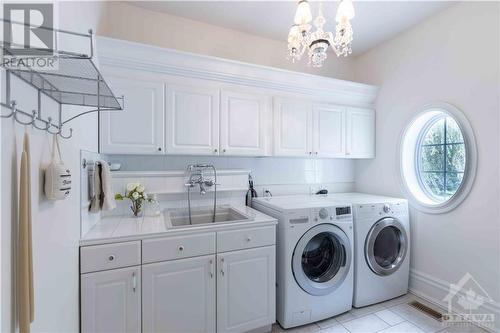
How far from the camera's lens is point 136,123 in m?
1.88

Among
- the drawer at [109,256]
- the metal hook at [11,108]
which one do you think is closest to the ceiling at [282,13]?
the metal hook at [11,108]

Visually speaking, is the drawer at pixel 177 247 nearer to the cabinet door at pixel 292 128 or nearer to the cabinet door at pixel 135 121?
the cabinet door at pixel 135 121

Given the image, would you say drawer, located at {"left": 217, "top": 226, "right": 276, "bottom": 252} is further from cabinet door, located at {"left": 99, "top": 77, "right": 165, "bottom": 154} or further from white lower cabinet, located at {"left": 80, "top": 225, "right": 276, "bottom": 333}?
cabinet door, located at {"left": 99, "top": 77, "right": 165, "bottom": 154}

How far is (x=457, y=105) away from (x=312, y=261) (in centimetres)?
192

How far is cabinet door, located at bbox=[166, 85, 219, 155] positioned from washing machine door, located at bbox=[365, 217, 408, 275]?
67.4 inches

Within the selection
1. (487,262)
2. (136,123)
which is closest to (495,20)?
(487,262)

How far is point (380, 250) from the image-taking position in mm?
2361

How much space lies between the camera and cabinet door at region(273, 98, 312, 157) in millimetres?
2379

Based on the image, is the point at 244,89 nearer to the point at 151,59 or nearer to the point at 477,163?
the point at 151,59

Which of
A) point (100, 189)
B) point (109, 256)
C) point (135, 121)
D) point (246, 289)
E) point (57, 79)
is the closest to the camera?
point (57, 79)

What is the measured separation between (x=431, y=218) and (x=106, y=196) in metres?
2.87

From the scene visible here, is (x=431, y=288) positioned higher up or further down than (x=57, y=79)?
further down

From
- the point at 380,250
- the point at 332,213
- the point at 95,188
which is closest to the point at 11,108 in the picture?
the point at 95,188

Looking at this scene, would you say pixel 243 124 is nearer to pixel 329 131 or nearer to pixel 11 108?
pixel 329 131
